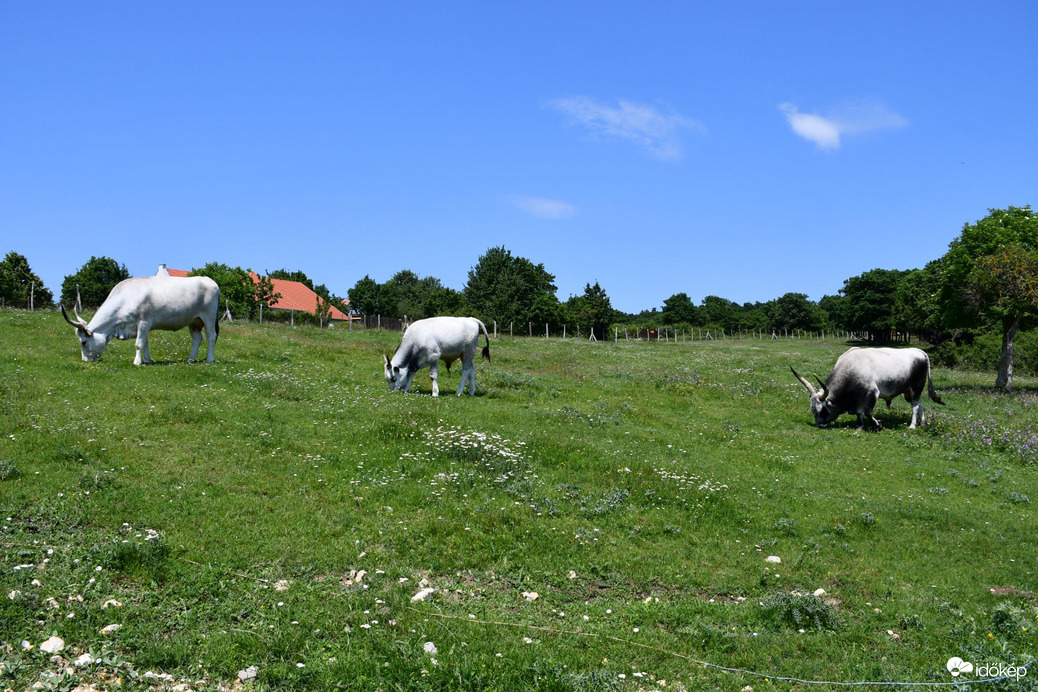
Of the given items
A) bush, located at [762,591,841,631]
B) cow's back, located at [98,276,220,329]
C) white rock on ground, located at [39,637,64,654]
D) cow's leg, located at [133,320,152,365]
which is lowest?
bush, located at [762,591,841,631]

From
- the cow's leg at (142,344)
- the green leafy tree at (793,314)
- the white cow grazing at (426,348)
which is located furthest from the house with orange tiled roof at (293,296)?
the green leafy tree at (793,314)

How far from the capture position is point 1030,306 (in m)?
29.2

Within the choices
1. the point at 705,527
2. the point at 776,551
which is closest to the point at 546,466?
the point at 705,527

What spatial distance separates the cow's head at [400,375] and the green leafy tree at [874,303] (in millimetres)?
99714

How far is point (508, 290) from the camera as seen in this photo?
9788cm

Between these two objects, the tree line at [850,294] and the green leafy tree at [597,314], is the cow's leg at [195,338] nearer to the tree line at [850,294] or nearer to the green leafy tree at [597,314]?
the tree line at [850,294]

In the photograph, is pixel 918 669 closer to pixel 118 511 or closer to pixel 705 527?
pixel 705 527

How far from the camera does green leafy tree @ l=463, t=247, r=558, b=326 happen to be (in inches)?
3644

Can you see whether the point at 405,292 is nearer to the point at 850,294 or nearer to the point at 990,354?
the point at 850,294

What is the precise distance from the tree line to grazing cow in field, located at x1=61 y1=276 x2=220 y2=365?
1634 cm

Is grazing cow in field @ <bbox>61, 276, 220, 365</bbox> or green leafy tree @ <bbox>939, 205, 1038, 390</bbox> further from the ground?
green leafy tree @ <bbox>939, 205, 1038, 390</bbox>

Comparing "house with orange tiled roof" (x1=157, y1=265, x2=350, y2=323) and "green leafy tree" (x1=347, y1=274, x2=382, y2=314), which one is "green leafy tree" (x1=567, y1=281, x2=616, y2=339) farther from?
"green leafy tree" (x1=347, y1=274, x2=382, y2=314)

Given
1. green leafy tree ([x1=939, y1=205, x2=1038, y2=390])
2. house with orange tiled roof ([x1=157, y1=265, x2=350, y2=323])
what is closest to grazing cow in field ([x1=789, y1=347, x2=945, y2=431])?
green leafy tree ([x1=939, y1=205, x2=1038, y2=390])

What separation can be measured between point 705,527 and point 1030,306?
26.6 meters
